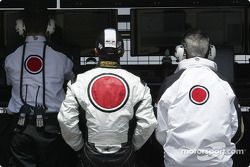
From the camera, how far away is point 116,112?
3443mm

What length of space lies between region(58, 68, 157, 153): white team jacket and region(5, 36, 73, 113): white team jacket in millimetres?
502

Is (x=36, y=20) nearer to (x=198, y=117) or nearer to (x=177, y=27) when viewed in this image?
(x=198, y=117)

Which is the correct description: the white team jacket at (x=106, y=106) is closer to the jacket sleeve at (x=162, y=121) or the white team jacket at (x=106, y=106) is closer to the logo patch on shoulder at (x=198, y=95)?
the jacket sleeve at (x=162, y=121)

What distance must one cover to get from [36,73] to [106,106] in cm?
73

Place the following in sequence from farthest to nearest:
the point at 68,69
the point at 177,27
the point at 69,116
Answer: the point at 177,27
the point at 68,69
the point at 69,116

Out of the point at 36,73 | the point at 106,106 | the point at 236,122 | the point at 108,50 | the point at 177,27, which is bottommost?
the point at 236,122

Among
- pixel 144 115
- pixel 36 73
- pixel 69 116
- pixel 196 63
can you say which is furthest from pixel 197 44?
pixel 36 73

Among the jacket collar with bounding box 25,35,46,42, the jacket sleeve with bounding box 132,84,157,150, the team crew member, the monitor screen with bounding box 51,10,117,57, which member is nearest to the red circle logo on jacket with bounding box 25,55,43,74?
the jacket collar with bounding box 25,35,46,42

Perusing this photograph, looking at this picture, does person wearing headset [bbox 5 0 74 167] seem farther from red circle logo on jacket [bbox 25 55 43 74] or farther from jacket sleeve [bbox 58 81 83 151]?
jacket sleeve [bbox 58 81 83 151]

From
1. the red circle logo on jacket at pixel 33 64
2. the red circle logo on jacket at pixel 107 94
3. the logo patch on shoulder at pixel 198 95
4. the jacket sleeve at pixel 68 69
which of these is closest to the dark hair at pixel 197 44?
the logo patch on shoulder at pixel 198 95

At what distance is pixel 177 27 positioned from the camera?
17.4 ft

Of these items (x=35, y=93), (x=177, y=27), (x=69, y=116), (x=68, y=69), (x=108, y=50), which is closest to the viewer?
(x=69, y=116)

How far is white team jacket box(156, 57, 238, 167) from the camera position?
11.4 feet

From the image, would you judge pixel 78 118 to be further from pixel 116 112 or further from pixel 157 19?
pixel 157 19
